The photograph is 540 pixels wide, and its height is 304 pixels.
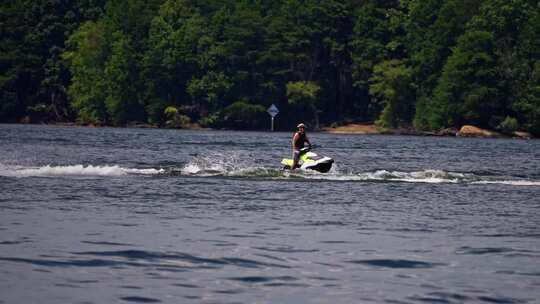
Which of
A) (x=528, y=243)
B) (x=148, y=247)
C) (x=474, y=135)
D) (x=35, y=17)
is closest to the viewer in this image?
(x=148, y=247)

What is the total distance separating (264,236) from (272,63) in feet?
323

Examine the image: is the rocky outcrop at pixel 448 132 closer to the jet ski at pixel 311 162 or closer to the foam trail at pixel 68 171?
the jet ski at pixel 311 162

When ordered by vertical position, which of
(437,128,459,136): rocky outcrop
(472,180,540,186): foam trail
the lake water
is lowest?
(437,128,459,136): rocky outcrop

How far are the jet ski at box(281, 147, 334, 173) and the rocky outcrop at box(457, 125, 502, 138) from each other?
63.9m

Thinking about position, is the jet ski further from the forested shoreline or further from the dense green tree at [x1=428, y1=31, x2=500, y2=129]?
the dense green tree at [x1=428, y1=31, x2=500, y2=129]


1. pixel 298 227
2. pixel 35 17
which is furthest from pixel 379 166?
pixel 35 17

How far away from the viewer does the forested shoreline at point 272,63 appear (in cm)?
10500

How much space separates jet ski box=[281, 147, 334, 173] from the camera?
39719 millimetres

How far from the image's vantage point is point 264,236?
73.7 ft

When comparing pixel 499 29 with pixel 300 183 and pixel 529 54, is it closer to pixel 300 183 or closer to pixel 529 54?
pixel 529 54

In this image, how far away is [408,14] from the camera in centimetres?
11588

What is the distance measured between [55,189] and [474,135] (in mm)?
74373

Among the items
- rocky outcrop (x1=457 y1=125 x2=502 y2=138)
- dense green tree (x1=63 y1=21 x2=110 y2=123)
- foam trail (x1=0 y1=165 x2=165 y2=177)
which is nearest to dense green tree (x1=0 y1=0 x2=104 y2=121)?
dense green tree (x1=63 y1=21 x2=110 y2=123)

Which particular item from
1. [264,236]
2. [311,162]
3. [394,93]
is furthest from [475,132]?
[264,236]
